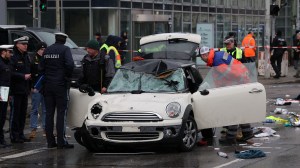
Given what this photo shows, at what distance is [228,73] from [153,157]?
93.9 inches

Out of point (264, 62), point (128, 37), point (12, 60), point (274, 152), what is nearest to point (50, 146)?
point (12, 60)

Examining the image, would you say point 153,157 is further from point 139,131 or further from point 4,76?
point 4,76

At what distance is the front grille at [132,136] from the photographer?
11961 millimetres

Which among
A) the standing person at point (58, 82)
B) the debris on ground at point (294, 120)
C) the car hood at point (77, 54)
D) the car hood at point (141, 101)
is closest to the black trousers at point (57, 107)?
the standing person at point (58, 82)

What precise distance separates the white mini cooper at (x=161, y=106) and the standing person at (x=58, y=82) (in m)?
0.32

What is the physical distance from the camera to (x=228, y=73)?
43.9 ft

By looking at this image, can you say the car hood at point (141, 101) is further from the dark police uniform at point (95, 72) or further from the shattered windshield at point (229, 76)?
the dark police uniform at point (95, 72)

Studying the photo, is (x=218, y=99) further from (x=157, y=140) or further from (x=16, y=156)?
(x=16, y=156)

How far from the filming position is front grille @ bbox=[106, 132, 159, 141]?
11961mm

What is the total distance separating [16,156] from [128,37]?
83.9 feet

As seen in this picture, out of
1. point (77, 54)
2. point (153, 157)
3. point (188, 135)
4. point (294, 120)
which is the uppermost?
point (77, 54)

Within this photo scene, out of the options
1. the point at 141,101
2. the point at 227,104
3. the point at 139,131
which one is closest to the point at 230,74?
the point at 227,104

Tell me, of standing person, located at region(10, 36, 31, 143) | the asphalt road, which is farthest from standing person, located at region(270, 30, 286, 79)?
standing person, located at region(10, 36, 31, 143)

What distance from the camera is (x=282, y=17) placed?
6097 cm
